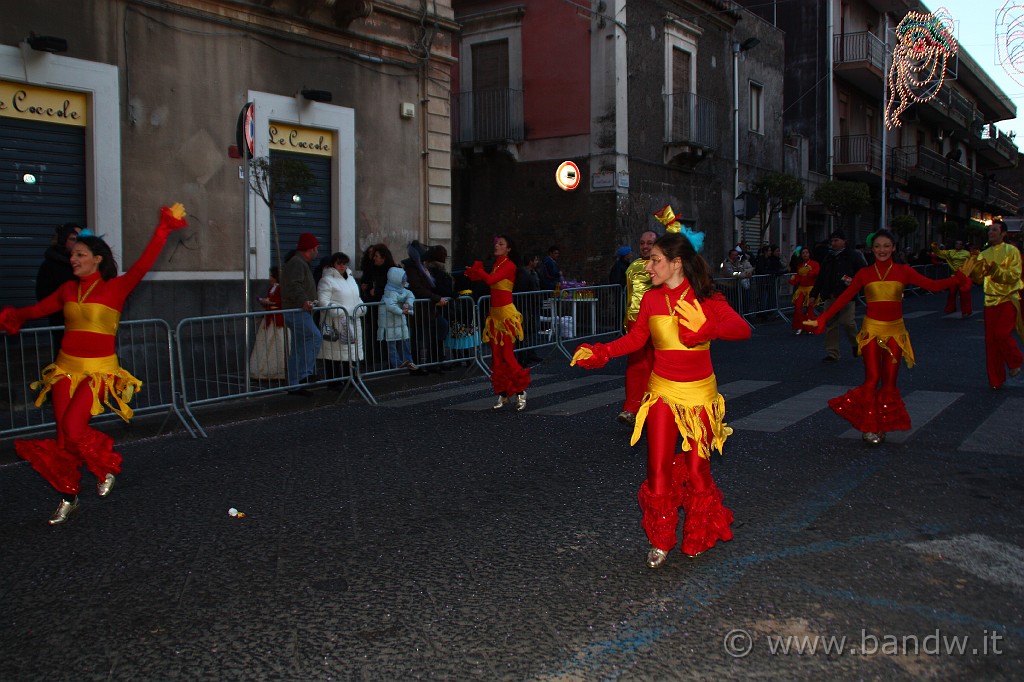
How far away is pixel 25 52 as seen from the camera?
34.9 feet

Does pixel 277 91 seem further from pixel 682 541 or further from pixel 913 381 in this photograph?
pixel 682 541

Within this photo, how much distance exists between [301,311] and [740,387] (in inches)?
187

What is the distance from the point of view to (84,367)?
221 inches

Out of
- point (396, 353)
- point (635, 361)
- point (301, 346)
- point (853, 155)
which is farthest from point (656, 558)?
point (853, 155)

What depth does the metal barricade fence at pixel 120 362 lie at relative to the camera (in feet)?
25.3

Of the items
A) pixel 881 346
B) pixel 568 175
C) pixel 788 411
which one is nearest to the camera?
pixel 881 346

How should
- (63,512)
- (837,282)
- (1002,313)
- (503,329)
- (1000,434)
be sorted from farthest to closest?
(837,282), (1002,313), (503,329), (1000,434), (63,512)

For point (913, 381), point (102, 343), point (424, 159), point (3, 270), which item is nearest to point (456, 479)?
point (102, 343)

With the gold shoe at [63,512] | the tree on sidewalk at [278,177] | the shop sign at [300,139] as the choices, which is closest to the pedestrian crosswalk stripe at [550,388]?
the tree on sidewalk at [278,177]

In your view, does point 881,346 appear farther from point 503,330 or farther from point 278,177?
point 278,177

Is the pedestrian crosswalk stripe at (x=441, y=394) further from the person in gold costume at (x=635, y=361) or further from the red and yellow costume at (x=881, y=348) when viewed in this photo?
the red and yellow costume at (x=881, y=348)

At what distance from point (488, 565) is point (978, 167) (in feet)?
224

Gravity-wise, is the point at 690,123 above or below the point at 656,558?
above

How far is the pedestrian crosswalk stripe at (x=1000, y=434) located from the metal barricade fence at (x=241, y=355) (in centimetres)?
602
